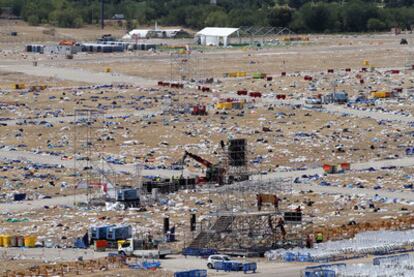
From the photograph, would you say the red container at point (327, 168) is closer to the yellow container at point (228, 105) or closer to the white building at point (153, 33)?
the yellow container at point (228, 105)

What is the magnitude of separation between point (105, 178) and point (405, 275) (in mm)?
20638

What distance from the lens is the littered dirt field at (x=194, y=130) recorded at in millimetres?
53125

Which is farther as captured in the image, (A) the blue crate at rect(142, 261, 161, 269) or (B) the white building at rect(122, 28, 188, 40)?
(B) the white building at rect(122, 28, 188, 40)

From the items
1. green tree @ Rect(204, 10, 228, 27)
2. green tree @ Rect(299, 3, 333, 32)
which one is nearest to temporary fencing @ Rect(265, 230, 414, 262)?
green tree @ Rect(204, 10, 228, 27)

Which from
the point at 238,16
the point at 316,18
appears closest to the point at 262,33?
the point at 238,16

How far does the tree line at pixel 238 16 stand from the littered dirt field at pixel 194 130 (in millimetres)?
44726

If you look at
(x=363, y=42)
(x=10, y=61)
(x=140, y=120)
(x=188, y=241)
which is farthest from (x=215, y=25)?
(x=188, y=241)

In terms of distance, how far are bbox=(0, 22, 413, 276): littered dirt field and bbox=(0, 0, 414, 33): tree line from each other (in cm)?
4473

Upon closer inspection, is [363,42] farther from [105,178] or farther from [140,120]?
[105,178]

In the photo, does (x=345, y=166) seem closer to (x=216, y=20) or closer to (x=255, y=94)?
(x=255, y=94)

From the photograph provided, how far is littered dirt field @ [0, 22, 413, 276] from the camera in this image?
53125mm

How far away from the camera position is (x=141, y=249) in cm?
4606

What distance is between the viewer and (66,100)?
3669 inches

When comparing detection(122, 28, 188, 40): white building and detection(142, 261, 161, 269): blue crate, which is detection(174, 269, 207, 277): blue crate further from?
detection(122, 28, 188, 40): white building
